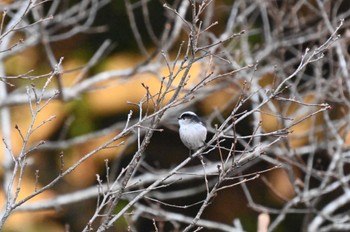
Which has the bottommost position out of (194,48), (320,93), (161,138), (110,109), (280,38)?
(161,138)

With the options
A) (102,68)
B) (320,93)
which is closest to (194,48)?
(320,93)

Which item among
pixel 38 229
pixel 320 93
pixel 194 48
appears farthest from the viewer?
pixel 38 229

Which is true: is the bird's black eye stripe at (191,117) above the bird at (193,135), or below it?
above

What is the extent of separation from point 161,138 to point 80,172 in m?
1.23

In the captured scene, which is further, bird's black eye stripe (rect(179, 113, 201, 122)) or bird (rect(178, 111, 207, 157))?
bird's black eye stripe (rect(179, 113, 201, 122))

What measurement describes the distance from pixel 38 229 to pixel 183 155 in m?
2.22

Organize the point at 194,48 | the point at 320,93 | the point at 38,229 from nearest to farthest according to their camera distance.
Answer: the point at 194,48 → the point at 320,93 → the point at 38,229

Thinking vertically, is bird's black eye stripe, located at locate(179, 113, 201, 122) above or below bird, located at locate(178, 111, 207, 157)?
above

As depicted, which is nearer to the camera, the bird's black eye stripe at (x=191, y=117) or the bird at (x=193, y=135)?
the bird at (x=193, y=135)

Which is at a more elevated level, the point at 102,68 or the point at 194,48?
the point at 194,48

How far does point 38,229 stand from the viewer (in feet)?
31.0

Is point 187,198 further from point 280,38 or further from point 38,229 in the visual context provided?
point 280,38

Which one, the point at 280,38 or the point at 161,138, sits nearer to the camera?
the point at 280,38

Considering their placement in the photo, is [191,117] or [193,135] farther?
[191,117]
